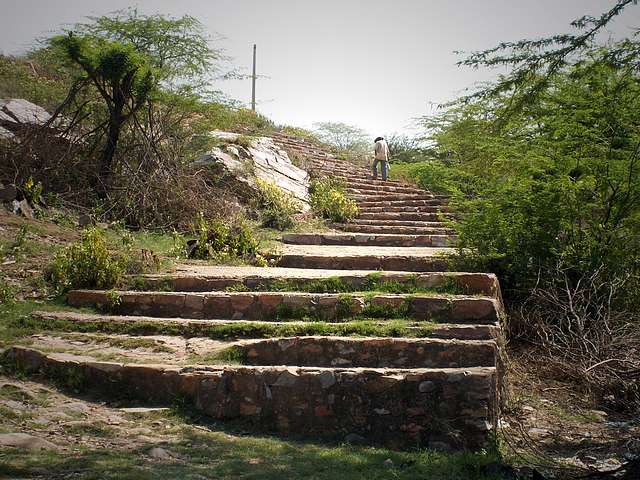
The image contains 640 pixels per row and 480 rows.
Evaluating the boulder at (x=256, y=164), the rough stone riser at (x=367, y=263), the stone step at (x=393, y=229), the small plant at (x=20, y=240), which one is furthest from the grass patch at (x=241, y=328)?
the boulder at (x=256, y=164)

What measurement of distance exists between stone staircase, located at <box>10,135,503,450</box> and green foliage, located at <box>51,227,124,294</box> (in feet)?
0.71

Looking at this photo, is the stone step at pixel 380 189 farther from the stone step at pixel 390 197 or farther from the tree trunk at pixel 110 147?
the tree trunk at pixel 110 147

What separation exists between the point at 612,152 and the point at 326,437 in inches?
218

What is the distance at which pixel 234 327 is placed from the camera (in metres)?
Result: 5.94

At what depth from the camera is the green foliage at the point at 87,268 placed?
22.6 feet

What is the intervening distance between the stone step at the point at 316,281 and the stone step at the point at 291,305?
34 centimetres

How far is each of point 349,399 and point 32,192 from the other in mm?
6656

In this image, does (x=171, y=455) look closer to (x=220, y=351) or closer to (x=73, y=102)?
(x=220, y=351)

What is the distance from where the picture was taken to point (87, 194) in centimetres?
993

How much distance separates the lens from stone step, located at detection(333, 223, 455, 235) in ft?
36.9

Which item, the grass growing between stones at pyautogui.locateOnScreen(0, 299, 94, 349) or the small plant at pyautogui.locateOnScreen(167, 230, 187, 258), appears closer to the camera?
the grass growing between stones at pyautogui.locateOnScreen(0, 299, 94, 349)

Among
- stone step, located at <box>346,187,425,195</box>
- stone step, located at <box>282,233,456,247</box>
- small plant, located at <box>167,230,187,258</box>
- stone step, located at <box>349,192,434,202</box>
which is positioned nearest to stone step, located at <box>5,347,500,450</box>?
small plant, located at <box>167,230,187,258</box>

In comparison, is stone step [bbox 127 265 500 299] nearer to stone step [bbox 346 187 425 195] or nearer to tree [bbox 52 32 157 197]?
tree [bbox 52 32 157 197]

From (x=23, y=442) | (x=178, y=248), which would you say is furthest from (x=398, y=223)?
(x=23, y=442)
